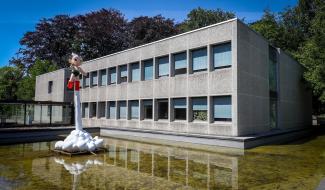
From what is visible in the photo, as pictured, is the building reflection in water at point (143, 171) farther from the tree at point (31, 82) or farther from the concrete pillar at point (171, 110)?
the tree at point (31, 82)

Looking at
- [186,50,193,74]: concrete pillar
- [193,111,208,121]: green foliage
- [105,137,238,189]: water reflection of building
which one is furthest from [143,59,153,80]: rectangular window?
[105,137,238,189]: water reflection of building

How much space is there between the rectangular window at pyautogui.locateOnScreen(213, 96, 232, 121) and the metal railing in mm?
20644

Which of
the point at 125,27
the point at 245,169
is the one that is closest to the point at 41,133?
the point at 245,169

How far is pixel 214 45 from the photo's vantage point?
68.6ft

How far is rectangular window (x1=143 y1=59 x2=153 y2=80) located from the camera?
26.4 meters

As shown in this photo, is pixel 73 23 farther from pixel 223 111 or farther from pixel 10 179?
pixel 10 179

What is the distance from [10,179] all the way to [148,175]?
4436 mm

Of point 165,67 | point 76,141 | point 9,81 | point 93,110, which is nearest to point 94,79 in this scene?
point 93,110

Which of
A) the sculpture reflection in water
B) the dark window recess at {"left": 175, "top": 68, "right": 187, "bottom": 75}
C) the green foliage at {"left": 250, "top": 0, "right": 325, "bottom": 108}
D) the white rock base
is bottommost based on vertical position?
the sculpture reflection in water

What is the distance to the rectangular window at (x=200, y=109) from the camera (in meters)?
21.0

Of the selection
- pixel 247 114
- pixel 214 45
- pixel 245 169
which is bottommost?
pixel 245 169

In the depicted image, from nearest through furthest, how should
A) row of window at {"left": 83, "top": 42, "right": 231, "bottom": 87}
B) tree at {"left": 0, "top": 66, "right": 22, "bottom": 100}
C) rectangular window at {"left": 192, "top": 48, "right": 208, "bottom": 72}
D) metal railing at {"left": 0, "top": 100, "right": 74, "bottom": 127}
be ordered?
row of window at {"left": 83, "top": 42, "right": 231, "bottom": 87}, rectangular window at {"left": 192, "top": 48, "right": 208, "bottom": 72}, metal railing at {"left": 0, "top": 100, "right": 74, "bottom": 127}, tree at {"left": 0, "top": 66, "right": 22, "bottom": 100}

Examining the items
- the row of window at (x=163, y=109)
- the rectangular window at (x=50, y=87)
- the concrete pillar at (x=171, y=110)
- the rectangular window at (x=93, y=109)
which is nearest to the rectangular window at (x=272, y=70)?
the row of window at (x=163, y=109)

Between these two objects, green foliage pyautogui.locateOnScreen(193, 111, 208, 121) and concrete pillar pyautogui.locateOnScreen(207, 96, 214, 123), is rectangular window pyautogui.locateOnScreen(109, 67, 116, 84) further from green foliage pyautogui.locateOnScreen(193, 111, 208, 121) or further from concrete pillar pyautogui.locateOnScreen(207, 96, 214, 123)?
concrete pillar pyautogui.locateOnScreen(207, 96, 214, 123)
